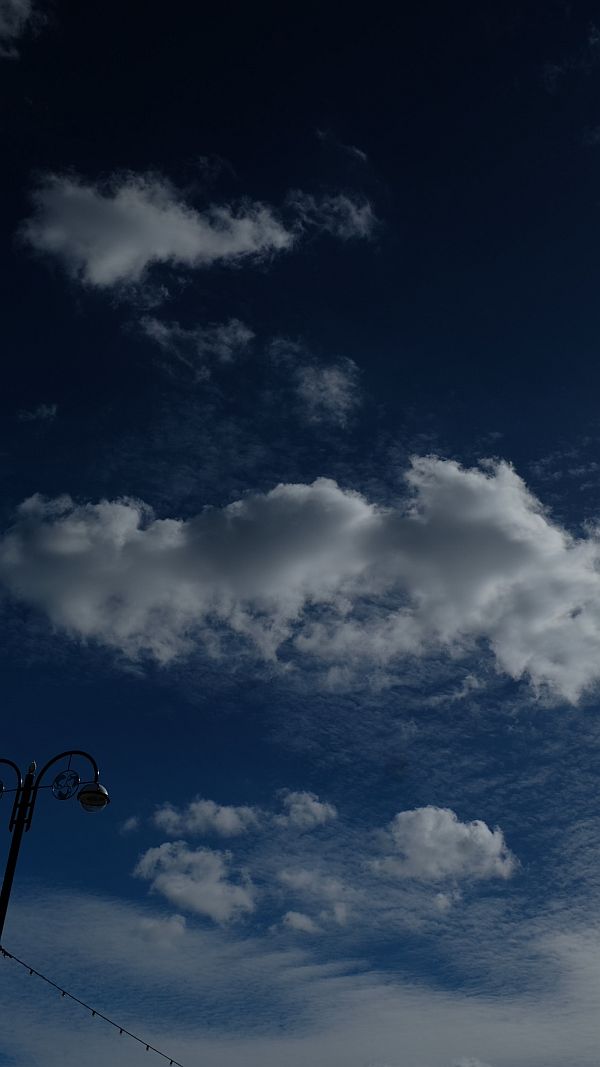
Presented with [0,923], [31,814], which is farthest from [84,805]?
[0,923]

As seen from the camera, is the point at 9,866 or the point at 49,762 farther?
the point at 49,762

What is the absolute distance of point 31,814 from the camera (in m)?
17.0

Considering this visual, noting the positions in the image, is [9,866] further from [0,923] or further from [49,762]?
[49,762]

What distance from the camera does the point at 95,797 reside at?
679 inches

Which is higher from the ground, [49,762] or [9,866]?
[49,762]

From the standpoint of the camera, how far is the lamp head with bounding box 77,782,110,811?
17234 mm

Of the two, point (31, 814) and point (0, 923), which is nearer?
point (0, 923)

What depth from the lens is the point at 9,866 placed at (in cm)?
1631

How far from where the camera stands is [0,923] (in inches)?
627

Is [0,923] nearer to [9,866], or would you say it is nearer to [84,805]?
[9,866]

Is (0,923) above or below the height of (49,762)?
below

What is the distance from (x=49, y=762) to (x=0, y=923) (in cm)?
290

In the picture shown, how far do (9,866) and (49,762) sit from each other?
2.01m

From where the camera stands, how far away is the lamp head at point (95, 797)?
17234 millimetres
